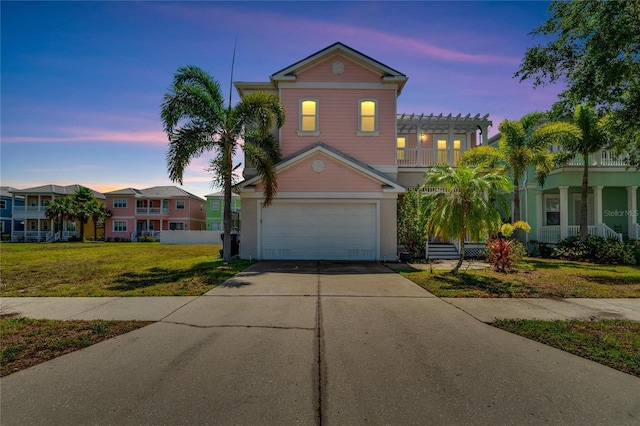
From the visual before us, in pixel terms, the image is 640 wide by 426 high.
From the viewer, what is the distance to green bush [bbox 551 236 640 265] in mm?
14453

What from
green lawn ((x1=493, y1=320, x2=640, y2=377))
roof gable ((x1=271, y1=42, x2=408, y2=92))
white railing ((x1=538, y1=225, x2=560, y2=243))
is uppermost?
roof gable ((x1=271, y1=42, x2=408, y2=92))

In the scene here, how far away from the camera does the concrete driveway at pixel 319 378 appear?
3.03 metres

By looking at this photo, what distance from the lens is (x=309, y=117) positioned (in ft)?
53.0

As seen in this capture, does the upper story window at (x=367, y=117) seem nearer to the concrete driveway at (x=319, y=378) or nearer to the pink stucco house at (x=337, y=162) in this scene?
the pink stucco house at (x=337, y=162)

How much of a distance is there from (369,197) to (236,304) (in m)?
8.55

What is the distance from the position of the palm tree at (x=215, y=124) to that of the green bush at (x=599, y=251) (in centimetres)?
1476

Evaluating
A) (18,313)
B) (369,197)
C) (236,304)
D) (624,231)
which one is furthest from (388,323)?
(624,231)

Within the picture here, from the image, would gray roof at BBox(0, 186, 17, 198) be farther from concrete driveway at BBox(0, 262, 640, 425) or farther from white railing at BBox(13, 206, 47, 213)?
concrete driveway at BBox(0, 262, 640, 425)

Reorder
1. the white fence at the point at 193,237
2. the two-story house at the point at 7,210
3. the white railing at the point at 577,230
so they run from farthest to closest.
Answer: the two-story house at the point at 7,210, the white fence at the point at 193,237, the white railing at the point at 577,230

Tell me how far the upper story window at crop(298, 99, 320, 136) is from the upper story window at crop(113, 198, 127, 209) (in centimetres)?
3783

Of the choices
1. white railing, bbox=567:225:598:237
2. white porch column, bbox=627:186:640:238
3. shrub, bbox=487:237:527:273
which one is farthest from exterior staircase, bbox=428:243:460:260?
white porch column, bbox=627:186:640:238

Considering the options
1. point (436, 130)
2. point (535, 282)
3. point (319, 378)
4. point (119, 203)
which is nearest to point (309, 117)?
point (436, 130)

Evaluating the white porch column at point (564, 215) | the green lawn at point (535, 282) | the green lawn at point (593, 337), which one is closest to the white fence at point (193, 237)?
the green lawn at point (535, 282)

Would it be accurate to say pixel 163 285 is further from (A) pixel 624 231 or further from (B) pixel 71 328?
(A) pixel 624 231
